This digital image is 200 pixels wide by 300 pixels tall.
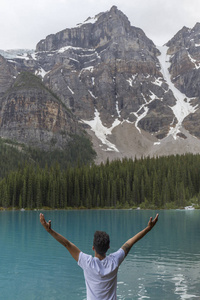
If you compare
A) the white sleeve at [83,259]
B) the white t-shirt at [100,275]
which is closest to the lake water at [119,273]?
Result: the white t-shirt at [100,275]

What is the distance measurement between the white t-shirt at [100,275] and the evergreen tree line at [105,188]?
110548 mm

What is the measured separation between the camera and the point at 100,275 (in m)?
6.52

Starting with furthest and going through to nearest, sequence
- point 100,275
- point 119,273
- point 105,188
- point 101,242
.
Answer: point 105,188, point 119,273, point 101,242, point 100,275

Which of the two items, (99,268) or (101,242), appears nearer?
(99,268)

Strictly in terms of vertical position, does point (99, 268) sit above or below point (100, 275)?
above

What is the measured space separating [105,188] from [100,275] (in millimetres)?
121198

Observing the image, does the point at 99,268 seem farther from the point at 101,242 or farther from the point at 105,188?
the point at 105,188

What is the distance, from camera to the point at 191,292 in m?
16.9

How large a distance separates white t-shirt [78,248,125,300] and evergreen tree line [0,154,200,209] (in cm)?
11055

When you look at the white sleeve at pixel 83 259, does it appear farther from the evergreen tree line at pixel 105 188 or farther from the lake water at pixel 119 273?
the evergreen tree line at pixel 105 188

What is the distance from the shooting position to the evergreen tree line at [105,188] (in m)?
117

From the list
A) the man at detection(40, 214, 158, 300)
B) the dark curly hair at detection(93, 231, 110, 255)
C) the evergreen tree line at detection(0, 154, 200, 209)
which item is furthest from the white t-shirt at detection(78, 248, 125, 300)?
the evergreen tree line at detection(0, 154, 200, 209)

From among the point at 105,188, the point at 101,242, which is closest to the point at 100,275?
the point at 101,242

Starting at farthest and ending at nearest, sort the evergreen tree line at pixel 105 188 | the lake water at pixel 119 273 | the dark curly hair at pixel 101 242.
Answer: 1. the evergreen tree line at pixel 105 188
2. the lake water at pixel 119 273
3. the dark curly hair at pixel 101 242
